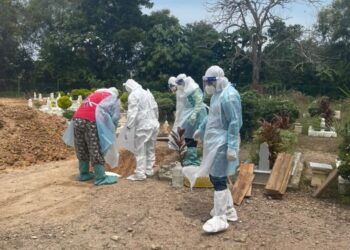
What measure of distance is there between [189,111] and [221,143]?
2.68 meters

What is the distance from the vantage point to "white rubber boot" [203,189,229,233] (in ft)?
14.1

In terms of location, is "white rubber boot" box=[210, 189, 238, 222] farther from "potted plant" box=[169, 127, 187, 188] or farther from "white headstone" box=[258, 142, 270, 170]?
"white headstone" box=[258, 142, 270, 170]

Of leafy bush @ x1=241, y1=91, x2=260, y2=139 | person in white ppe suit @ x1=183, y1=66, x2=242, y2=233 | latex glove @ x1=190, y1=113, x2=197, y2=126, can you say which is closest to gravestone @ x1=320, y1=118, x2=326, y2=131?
leafy bush @ x1=241, y1=91, x2=260, y2=139

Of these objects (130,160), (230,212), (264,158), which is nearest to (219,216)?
(230,212)

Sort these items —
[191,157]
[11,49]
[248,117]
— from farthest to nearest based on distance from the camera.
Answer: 1. [11,49]
2. [248,117]
3. [191,157]

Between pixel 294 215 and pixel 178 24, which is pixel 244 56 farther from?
pixel 294 215

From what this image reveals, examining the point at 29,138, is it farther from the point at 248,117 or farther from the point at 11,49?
the point at 11,49

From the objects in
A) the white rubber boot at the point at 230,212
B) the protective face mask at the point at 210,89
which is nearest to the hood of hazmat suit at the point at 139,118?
the protective face mask at the point at 210,89

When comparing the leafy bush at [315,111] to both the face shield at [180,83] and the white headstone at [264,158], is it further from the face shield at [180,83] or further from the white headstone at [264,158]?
the white headstone at [264,158]

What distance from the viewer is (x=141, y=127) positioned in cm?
647

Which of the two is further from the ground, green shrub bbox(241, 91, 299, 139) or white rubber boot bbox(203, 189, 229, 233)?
green shrub bbox(241, 91, 299, 139)

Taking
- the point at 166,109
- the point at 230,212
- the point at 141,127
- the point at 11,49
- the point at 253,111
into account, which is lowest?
the point at 230,212

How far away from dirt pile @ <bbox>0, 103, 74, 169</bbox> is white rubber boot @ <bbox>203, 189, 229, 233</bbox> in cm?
475

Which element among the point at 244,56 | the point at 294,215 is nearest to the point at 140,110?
the point at 294,215
